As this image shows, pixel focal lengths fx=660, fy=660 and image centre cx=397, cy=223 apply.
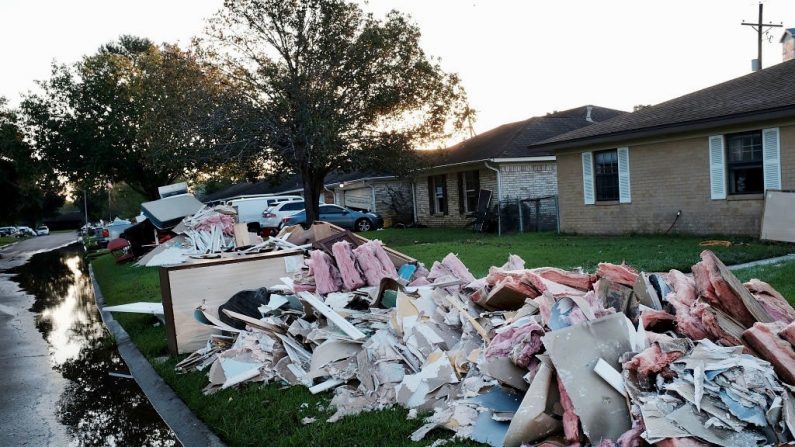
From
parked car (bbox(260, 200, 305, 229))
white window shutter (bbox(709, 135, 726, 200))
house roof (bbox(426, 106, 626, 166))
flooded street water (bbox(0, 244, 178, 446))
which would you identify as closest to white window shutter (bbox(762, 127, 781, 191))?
white window shutter (bbox(709, 135, 726, 200))

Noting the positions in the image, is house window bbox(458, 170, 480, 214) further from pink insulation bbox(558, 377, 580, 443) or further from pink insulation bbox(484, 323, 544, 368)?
pink insulation bbox(558, 377, 580, 443)

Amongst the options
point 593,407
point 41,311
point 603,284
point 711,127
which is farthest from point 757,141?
point 41,311

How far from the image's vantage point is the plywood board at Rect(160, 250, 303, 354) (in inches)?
291

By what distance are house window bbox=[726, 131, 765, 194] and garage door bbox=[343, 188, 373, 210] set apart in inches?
824

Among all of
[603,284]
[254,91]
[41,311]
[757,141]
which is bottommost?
[41,311]

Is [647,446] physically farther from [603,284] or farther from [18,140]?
[18,140]

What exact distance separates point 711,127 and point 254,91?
48.3ft

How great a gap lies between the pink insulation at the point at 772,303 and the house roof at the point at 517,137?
20.7 meters

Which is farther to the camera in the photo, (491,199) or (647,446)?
(491,199)

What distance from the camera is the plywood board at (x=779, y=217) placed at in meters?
14.6

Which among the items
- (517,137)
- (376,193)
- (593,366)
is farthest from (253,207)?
(593,366)

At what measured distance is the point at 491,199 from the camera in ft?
85.7

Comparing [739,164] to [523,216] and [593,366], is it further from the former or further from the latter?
[593,366]

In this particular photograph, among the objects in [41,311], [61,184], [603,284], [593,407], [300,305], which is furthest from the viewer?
[61,184]
